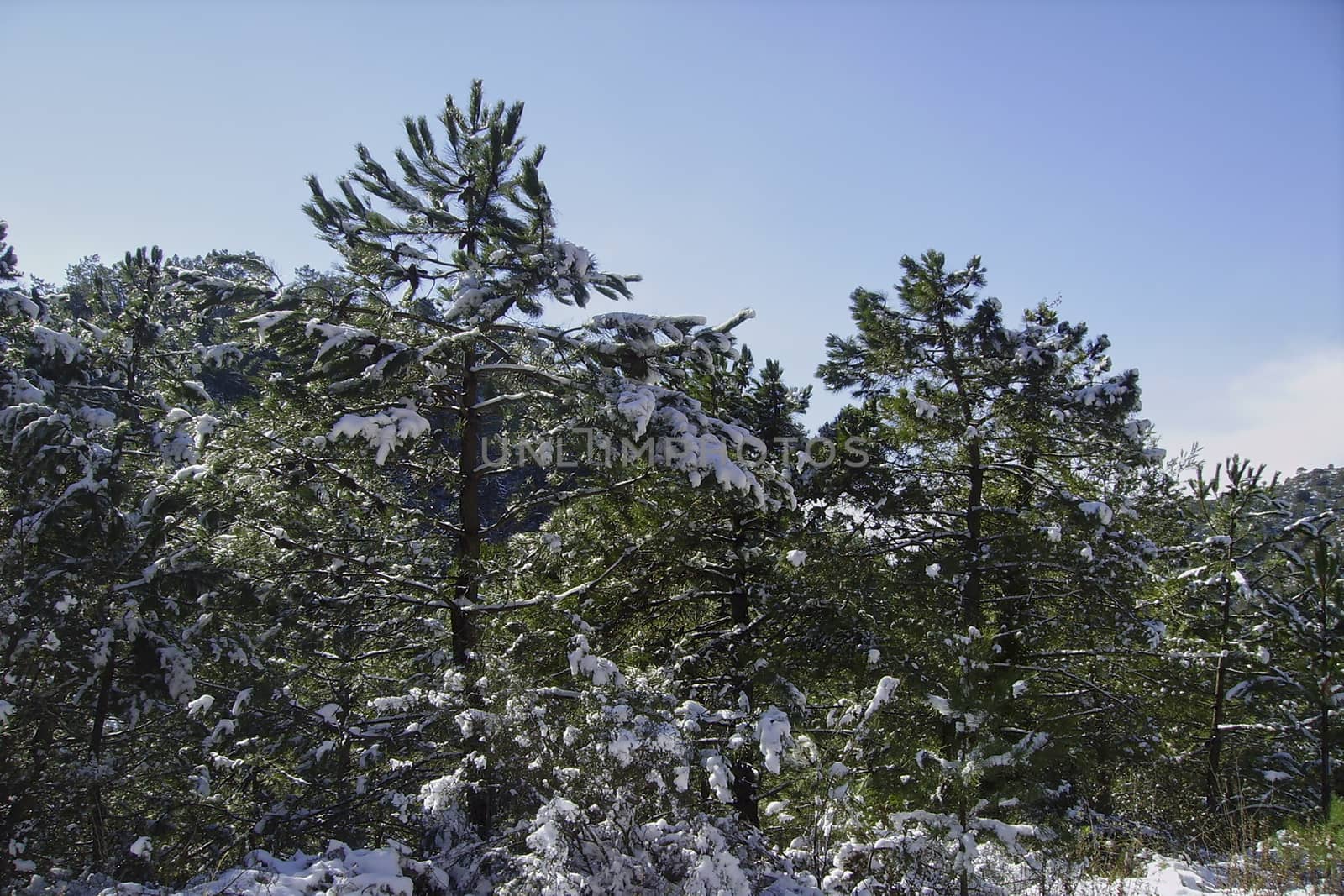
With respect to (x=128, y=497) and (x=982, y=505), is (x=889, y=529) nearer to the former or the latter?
(x=982, y=505)

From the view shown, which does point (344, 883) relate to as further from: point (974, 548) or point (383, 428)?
point (974, 548)

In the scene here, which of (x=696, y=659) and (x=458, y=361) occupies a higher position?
(x=458, y=361)

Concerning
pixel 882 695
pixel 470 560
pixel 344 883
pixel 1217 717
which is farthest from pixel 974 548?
pixel 344 883

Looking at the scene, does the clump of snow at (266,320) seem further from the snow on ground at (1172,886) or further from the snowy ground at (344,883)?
the snow on ground at (1172,886)

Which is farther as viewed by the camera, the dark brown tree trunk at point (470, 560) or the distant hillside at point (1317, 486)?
the distant hillside at point (1317, 486)

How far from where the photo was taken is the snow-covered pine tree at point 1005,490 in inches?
420

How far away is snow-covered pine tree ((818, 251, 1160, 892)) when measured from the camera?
35.0ft

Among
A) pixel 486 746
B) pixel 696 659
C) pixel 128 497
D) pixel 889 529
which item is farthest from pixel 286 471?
pixel 889 529

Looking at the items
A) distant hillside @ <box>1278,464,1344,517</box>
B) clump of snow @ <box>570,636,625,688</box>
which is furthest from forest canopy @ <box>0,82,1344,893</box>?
distant hillside @ <box>1278,464,1344,517</box>

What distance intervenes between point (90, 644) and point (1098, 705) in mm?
13650

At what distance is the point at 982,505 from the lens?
37.7ft

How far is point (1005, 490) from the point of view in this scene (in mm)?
12641

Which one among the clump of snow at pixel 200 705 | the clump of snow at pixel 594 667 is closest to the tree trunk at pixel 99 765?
the clump of snow at pixel 200 705

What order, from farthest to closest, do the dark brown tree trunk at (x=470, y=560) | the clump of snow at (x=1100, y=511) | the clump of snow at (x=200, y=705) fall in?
the clump of snow at (x=1100, y=511), the clump of snow at (x=200, y=705), the dark brown tree trunk at (x=470, y=560)
